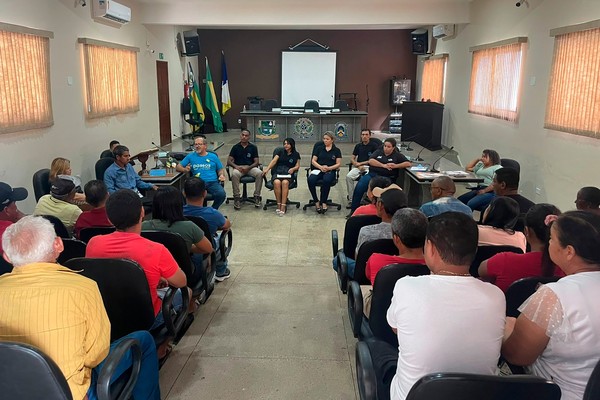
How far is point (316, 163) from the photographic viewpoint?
262 inches

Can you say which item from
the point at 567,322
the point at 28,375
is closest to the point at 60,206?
the point at 28,375

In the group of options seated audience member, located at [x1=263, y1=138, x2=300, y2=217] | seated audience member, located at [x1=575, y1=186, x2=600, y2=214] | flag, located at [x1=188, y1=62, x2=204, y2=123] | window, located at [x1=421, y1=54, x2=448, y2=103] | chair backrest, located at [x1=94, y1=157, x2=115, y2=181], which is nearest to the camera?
seated audience member, located at [x1=575, y1=186, x2=600, y2=214]

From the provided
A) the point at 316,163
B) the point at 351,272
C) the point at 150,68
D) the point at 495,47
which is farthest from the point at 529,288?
the point at 150,68

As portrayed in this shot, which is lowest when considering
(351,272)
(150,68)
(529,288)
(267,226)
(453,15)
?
(267,226)

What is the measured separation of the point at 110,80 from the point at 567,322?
7533 mm

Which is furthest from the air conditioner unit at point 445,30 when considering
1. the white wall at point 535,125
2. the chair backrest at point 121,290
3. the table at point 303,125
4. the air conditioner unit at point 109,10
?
the chair backrest at point 121,290

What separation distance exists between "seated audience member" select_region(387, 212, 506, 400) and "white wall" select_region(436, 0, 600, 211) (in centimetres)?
415

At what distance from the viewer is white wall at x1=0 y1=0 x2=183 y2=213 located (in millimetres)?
5172

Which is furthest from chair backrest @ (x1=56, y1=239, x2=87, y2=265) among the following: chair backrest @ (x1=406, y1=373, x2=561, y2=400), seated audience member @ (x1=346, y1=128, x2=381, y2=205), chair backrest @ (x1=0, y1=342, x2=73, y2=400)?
seated audience member @ (x1=346, y1=128, x2=381, y2=205)

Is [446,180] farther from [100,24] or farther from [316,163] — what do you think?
[100,24]

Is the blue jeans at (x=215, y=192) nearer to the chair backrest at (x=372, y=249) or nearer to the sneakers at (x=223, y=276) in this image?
the sneakers at (x=223, y=276)

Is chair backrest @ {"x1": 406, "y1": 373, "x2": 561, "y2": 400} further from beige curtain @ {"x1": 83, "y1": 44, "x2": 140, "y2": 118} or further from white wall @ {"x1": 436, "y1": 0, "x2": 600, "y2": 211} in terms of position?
beige curtain @ {"x1": 83, "y1": 44, "x2": 140, "y2": 118}

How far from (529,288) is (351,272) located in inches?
51.5

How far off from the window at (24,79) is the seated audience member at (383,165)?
3.85 meters
